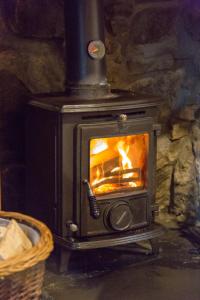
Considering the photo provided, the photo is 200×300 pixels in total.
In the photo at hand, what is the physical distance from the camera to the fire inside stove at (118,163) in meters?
2.25

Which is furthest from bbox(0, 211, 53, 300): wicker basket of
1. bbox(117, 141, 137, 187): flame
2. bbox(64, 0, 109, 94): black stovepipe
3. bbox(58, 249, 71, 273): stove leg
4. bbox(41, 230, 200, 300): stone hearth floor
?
bbox(64, 0, 109, 94): black stovepipe

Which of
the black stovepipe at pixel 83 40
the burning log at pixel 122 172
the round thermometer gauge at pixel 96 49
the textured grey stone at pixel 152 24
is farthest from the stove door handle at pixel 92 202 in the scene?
the textured grey stone at pixel 152 24

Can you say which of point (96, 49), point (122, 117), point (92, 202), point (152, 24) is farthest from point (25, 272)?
point (152, 24)

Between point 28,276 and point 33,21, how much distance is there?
1.08 metres

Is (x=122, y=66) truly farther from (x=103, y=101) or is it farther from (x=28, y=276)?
(x=28, y=276)

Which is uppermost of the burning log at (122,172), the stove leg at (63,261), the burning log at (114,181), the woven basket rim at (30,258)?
the burning log at (122,172)

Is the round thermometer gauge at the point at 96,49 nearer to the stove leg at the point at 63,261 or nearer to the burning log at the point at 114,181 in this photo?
the burning log at the point at 114,181

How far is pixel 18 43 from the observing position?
2400 millimetres

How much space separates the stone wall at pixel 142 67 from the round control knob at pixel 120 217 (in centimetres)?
47

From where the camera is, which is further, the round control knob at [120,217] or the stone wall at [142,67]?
the stone wall at [142,67]

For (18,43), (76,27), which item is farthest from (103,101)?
(18,43)

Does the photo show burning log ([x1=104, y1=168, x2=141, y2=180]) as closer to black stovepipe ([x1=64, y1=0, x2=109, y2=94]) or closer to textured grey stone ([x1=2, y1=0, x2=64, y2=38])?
black stovepipe ([x1=64, y1=0, x2=109, y2=94])

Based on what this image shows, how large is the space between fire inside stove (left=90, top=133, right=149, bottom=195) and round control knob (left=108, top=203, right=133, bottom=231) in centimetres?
7

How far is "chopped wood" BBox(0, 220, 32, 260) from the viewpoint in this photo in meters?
1.82
